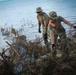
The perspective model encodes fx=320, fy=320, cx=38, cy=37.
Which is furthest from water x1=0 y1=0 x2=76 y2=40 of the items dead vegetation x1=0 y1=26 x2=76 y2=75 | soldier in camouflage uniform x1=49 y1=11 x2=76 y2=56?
dead vegetation x1=0 y1=26 x2=76 y2=75

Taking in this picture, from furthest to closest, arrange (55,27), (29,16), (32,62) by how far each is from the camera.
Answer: (29,16), (55,27), (32,62)

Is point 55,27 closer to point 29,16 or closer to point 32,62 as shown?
point 32,62

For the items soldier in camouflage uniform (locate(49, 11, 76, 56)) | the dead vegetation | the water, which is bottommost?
the water

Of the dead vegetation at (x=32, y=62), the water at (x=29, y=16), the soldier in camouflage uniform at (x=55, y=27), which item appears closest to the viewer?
the dead vegetation at (x=32, y=62)

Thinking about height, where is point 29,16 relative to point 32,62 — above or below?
below

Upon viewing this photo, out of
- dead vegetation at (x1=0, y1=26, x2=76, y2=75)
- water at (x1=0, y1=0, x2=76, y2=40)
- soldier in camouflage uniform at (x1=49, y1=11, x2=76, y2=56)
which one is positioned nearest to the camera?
dead vegetation at (x1=0, y1=26, x2=76, y2=75)

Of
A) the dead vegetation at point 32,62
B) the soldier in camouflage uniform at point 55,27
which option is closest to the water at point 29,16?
the soldier in camouflage uniform at point 55,27

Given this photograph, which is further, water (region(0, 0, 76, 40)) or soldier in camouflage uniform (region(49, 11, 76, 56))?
water (region(0, 0, 76, 40))

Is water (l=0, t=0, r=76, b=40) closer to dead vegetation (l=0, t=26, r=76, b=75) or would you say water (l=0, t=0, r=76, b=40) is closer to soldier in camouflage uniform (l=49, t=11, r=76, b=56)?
soldier in camouflage uniform (l=49, t=11, r=76, b=56)

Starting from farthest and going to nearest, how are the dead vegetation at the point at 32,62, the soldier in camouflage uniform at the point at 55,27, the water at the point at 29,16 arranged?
the water at the point at 29,16 → the soldier in camouflage uniform at the point at 55,27 → the dead vegetation at the point at 32,62

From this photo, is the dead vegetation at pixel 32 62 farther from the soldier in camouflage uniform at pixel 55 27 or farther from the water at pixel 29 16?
the water at pixel 29 16

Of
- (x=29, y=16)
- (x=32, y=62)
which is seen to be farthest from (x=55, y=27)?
(x=29, y=16)

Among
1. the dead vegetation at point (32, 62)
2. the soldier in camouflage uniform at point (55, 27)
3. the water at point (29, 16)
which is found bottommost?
the water at point (29, 16)

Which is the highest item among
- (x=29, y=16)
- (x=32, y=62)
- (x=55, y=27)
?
(x=55, y=27)
